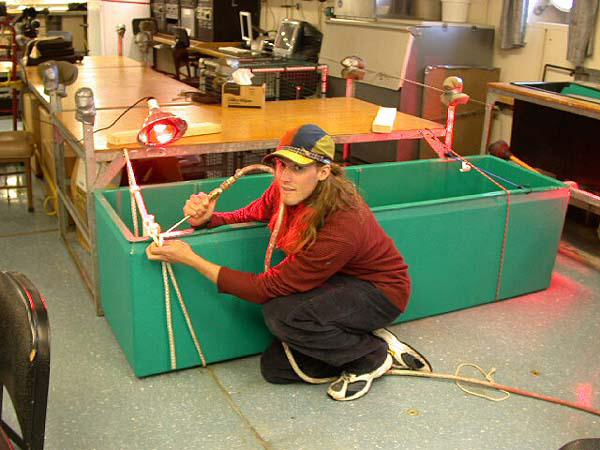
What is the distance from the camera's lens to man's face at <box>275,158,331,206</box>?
234cm

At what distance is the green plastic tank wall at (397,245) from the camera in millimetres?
2557

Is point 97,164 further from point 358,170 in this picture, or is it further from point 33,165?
point 33,165

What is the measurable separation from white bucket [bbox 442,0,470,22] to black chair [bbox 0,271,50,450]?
4.73 m

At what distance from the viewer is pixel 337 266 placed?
2.38m

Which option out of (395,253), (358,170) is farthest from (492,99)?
(395,253)

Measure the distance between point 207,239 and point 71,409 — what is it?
0.74m

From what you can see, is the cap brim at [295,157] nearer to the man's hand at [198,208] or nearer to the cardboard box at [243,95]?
the man's hand at [198,208]

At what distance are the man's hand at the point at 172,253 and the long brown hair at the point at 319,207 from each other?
325 millimetres

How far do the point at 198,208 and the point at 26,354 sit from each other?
4.44 feet

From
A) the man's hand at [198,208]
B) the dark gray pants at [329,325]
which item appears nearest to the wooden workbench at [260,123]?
the man's hand at [198,208]

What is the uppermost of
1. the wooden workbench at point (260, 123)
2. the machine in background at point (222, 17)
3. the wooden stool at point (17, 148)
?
the machine in background at point (222, 17)

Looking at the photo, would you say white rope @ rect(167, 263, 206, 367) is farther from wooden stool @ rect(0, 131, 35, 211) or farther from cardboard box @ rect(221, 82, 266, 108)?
wooden stool @ rect(0, 131, 35, 211)

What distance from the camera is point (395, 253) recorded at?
8.47 ft

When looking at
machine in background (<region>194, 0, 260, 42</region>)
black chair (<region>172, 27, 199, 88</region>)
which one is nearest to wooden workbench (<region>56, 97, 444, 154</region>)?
black chair (<region>172, 27, 199, 88</region>)
